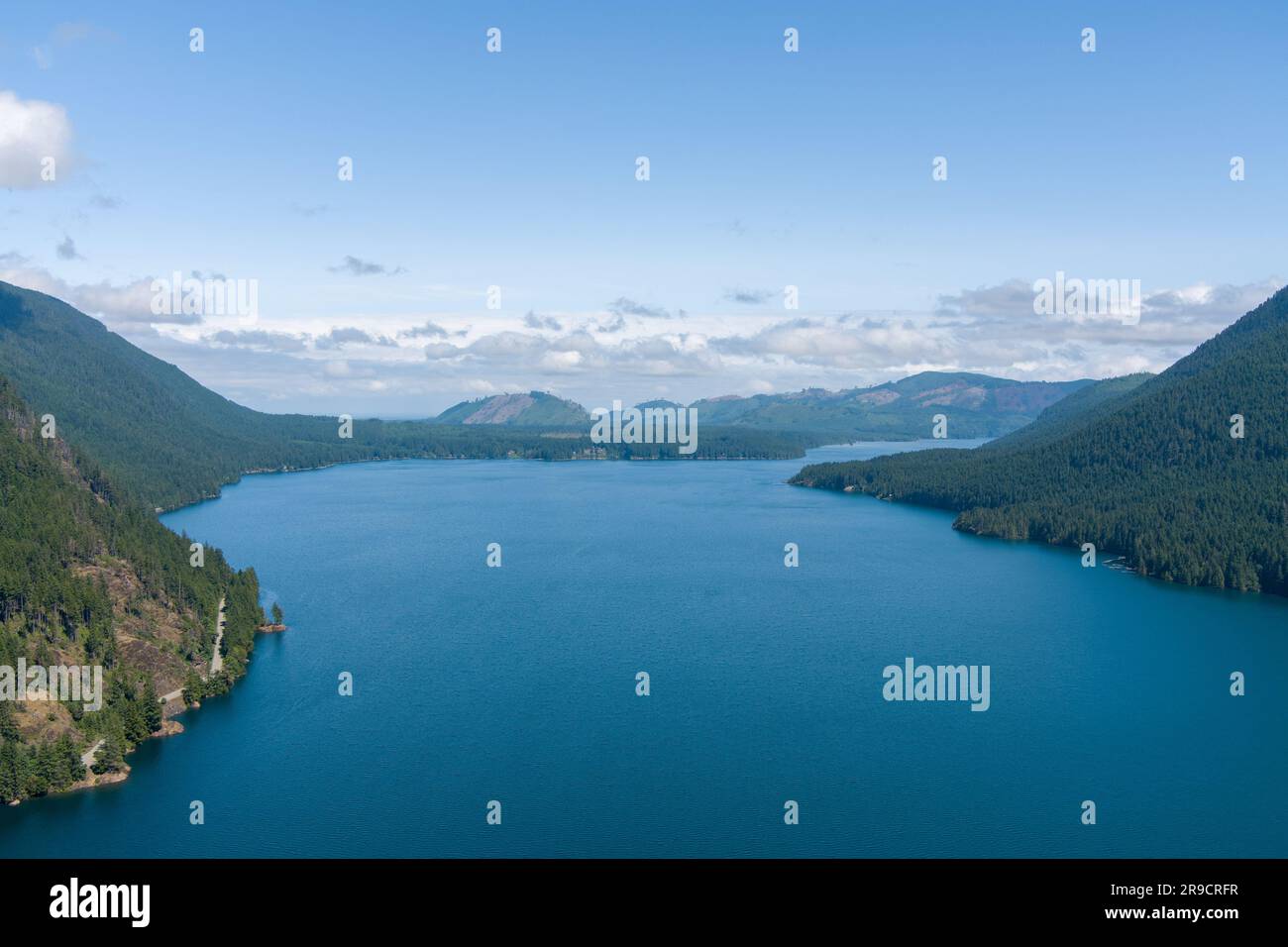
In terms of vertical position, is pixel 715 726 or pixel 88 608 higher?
pixel 88 608

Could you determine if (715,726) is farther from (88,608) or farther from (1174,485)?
(1174,485)

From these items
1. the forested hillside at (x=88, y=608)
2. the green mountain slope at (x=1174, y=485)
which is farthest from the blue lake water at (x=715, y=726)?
the green mountain slope at (x=1174, y=485)

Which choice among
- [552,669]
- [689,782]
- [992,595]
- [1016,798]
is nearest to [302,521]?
[552,669]

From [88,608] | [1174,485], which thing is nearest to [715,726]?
[88,608]

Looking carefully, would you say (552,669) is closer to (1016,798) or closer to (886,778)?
(886,778)

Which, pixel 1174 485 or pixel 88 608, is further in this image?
pixel 1174 485

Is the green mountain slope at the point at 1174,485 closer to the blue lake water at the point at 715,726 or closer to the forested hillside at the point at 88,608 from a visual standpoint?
the blue lake water at the point at 715,726

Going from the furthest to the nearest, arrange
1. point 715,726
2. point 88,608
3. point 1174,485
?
point 1174,485, point 88,608, point 715,726
